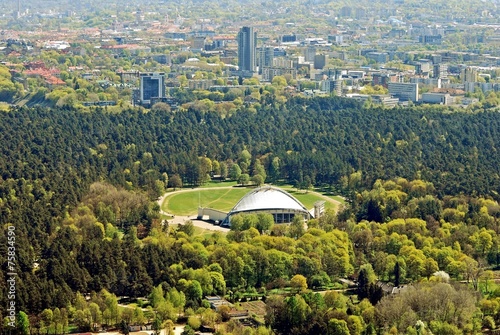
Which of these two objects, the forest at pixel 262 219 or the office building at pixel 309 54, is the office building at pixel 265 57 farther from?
the forest at pixel 262 219

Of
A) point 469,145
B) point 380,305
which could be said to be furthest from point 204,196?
point 380,305

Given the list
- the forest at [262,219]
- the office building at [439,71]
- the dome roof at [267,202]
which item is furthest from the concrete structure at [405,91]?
the dome roof at [267,202]

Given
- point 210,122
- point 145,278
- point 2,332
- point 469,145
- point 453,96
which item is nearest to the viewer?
point 2,332

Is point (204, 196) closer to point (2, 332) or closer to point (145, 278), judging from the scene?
point (145, 278)

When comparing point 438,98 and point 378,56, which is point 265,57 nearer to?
point 378,56

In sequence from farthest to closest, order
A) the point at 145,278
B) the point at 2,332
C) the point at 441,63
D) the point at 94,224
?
1. the point at 441,63
2. the point at 94,224
3. the point at 145,278
4. the point at 2,332
